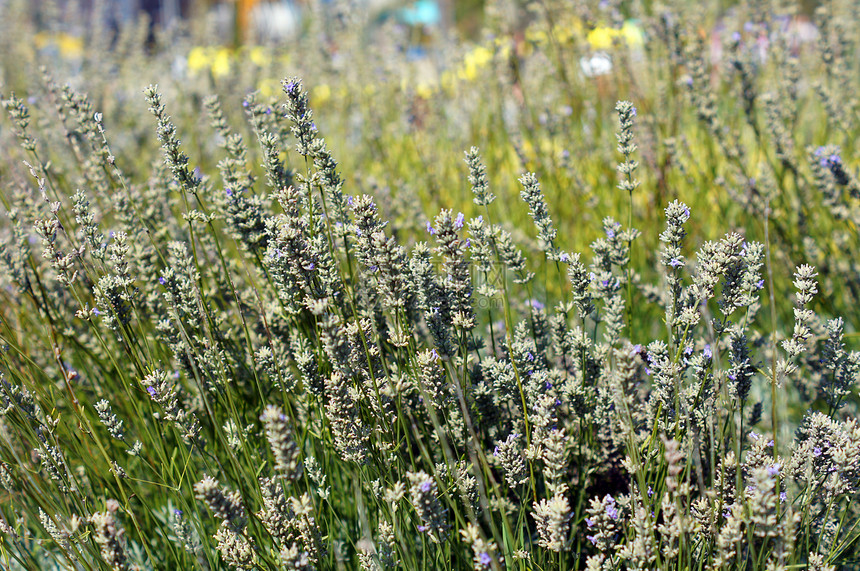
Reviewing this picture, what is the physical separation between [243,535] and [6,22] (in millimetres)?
6202

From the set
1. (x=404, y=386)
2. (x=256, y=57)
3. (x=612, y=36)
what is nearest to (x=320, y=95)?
(x=256, y=57)

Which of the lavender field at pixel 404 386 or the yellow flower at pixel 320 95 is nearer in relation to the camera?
the lavender field at pixel 404 386

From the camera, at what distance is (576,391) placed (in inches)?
60.2

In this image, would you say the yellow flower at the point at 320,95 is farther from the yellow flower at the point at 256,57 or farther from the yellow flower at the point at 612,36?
the yellow flower at the point at 612,36

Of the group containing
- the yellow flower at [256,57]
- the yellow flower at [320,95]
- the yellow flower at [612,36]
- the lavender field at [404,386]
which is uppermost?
the yellow flower at [256,57]

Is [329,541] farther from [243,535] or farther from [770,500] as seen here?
[770,500]

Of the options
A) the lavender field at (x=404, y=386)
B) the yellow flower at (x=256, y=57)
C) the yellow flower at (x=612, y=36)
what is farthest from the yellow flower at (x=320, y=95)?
the lavender field at (x=404, y=386)

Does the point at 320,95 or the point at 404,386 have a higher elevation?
the point at 320,95

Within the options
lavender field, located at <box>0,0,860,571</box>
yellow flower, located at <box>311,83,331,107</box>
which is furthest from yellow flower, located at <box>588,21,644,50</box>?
yellow flower, located at <box>311,83,331,107</box>

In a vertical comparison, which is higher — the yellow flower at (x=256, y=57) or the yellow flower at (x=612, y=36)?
the yellow flower at (x=256, y=57)

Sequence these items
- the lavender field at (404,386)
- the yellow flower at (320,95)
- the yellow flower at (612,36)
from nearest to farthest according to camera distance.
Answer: the lavender field at (404,386)
the yellow flower at (612,36)
the yellow flower at (320,95)

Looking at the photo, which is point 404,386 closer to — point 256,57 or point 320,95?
point 320,95

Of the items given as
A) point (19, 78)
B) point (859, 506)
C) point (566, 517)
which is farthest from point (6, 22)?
point (859, 506)

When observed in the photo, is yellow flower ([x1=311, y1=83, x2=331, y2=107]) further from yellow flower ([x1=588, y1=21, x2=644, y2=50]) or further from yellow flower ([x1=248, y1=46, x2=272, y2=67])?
yellow flower ([x1=588, y1=21, x2=644, y2=50])
